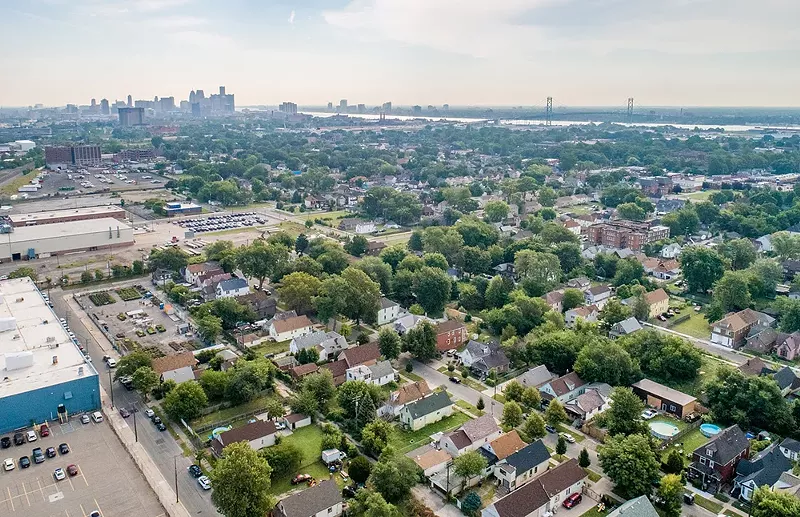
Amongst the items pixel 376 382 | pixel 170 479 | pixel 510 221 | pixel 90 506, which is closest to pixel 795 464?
pixel 376 382

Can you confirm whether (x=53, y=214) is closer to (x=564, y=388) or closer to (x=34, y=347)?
(x=34, y=347)

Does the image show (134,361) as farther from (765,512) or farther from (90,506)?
(765,512)

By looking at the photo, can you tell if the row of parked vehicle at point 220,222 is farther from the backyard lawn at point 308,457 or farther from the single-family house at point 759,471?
the single-family house at point 759,471

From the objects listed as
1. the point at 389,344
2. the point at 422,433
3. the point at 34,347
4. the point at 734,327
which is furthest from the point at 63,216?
the point at 734,327

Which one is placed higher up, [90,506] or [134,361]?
[134,361]

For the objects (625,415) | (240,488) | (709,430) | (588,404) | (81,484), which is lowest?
(81,484)

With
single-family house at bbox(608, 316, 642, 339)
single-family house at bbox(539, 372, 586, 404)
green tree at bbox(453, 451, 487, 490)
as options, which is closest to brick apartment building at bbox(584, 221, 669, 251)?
single-family house at bbox(608, 316, 642, 339)
